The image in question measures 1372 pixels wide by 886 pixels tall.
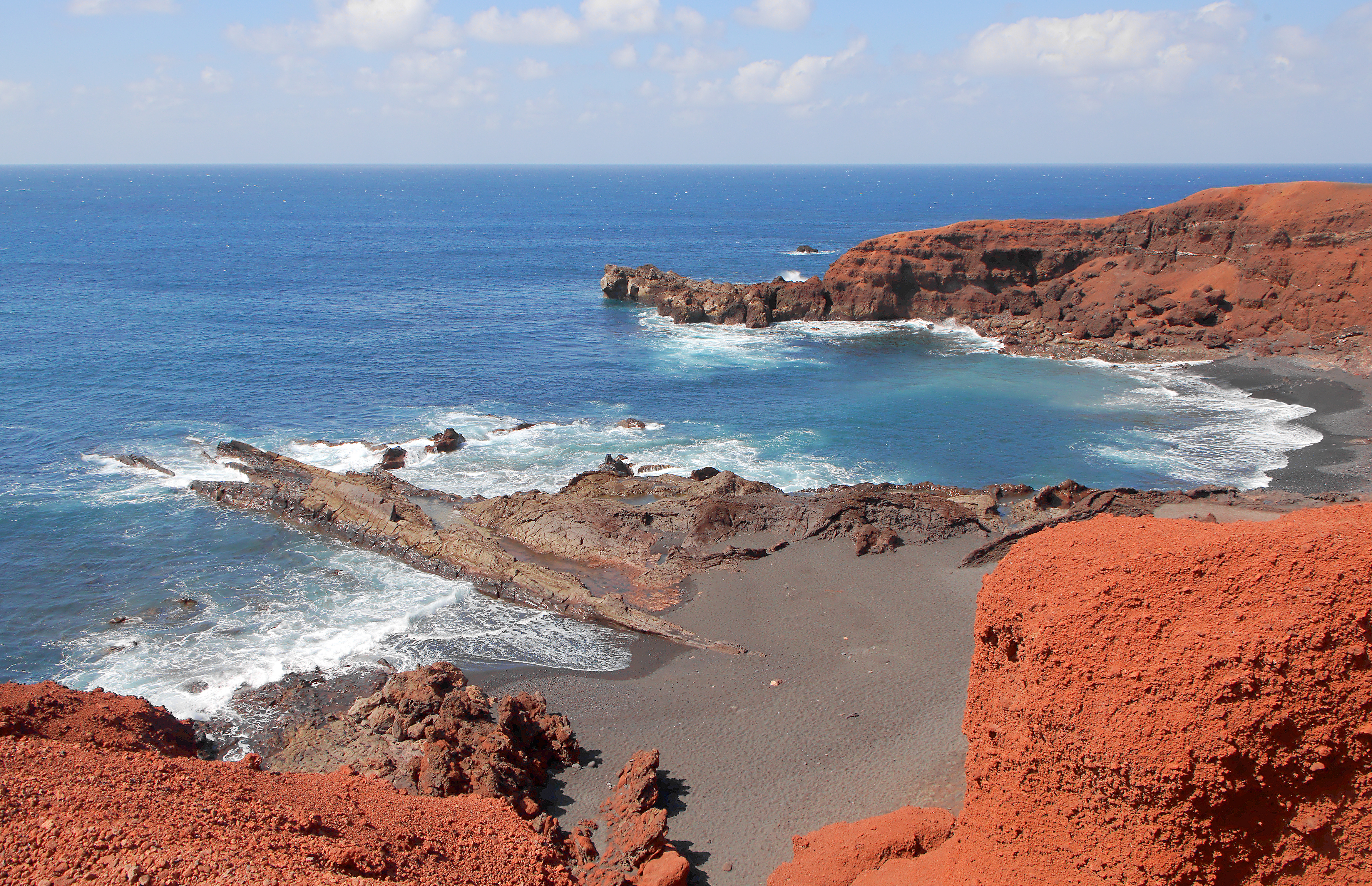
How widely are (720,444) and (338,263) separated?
257 feet

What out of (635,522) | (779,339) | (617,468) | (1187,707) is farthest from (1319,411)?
(1187,707)

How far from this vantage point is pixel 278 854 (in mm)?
8594

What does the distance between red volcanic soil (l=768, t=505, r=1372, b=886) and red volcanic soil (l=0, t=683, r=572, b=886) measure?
6.51m

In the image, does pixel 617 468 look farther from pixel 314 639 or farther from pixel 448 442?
pixel 314 639

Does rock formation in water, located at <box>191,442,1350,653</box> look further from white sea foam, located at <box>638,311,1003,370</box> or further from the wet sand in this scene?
white sea foam, located at <box>638,311,1003,370</box>

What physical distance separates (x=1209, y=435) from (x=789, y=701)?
117 feet

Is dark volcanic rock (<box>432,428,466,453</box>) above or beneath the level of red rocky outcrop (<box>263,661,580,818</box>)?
above

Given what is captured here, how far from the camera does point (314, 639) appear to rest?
25438 mm

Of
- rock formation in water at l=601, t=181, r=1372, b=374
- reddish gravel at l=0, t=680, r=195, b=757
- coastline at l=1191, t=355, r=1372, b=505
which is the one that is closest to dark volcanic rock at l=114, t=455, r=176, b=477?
reddish gravel at l=0, t=680, r=195, b=757

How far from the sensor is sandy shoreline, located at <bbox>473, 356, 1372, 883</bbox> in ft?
57.3

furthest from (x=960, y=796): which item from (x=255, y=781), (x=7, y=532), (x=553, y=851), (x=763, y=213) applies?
(x=763, y=213)

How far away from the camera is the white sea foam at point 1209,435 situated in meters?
40.0

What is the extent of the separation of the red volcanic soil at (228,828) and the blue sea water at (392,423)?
42.0ft

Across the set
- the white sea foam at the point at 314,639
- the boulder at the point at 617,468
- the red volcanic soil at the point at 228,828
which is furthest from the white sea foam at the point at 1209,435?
the red volcanic soil at the point at 228,828
